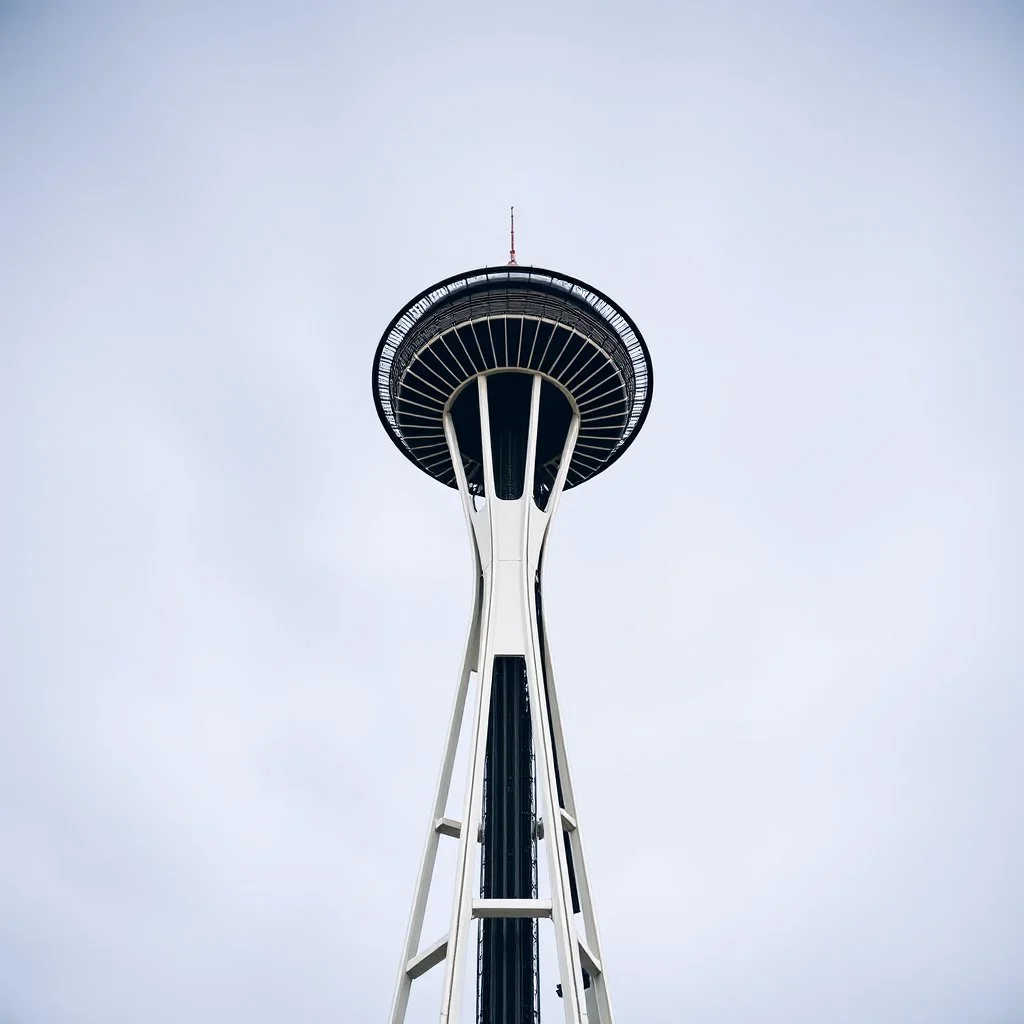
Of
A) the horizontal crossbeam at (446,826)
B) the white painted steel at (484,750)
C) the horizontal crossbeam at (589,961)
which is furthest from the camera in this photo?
the horizontal crossbeam at (446,826)

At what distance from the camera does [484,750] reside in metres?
34.8

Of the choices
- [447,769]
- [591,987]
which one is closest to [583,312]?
[447,769]

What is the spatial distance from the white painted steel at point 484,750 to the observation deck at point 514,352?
1.23m

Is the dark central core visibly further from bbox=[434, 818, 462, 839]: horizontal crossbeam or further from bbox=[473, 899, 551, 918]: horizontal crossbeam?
bbox=[473, 899, 551, 918]: horizontal crossbeam

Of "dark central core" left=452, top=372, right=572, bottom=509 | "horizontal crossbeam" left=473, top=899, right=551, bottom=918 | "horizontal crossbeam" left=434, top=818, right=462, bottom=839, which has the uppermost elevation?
"dark central core" left=452, top=372, right=572, bottom=509

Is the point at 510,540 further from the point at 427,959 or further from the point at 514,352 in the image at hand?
the point at 427,959

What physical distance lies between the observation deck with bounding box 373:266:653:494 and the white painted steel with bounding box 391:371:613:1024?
1234 mm

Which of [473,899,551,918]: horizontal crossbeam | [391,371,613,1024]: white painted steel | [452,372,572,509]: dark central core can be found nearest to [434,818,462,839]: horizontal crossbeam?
[391,371,613,1024]: white painted steel

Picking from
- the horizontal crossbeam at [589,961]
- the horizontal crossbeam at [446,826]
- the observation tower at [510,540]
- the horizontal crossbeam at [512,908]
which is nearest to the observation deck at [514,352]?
the observation tower at [510,540]

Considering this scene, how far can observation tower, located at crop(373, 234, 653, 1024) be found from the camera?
110 feet

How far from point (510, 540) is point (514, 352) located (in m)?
9.26

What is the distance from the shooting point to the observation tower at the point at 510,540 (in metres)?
33.5

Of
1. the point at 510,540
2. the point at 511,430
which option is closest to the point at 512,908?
the point at 510,540

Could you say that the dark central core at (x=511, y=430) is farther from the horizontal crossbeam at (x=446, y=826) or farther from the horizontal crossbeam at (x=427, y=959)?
the horizontal crossbeam at (x=427, y=959)
